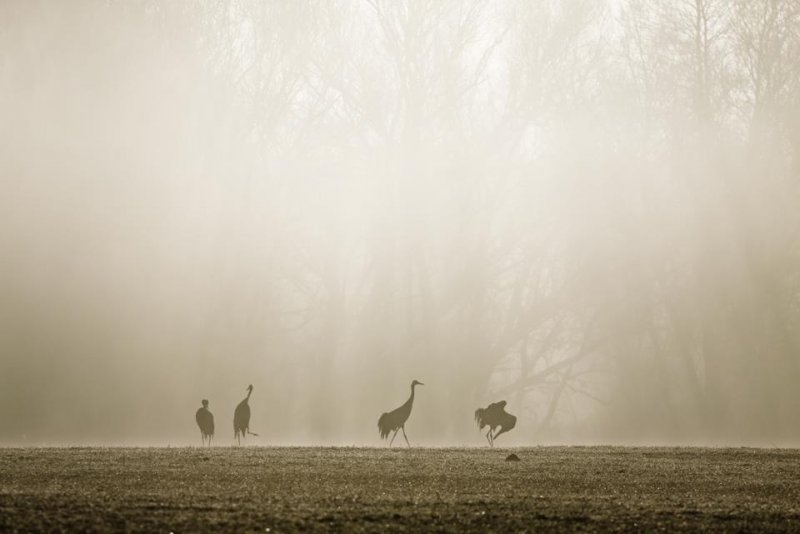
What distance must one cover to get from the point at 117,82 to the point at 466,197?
10.4 m

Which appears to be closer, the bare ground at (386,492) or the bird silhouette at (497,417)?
the bare ground at (386,492)

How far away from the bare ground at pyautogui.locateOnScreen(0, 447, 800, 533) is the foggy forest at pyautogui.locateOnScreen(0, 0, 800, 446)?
1407cm

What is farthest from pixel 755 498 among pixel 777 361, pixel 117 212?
pixel 117 212

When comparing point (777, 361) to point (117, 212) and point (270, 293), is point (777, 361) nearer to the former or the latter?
point (270, 293)

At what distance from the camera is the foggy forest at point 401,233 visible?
101 ft

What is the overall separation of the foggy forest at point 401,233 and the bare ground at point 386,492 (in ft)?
46.2

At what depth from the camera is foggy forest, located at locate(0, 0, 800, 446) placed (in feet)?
101

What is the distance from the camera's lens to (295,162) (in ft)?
109

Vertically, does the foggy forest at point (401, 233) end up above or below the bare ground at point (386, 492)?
above

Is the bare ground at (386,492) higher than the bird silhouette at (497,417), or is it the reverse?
the bird silhouette at (497,417)

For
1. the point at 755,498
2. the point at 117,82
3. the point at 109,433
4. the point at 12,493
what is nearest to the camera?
the point at 12,493

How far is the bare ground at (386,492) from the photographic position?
8.18 m

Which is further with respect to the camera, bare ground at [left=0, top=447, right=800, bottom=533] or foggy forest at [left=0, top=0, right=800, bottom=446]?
foggy forest at [left=0, top=0, right=800, bottom=446]

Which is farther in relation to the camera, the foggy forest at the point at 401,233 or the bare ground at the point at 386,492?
the foggy forest at the point at 401,233
